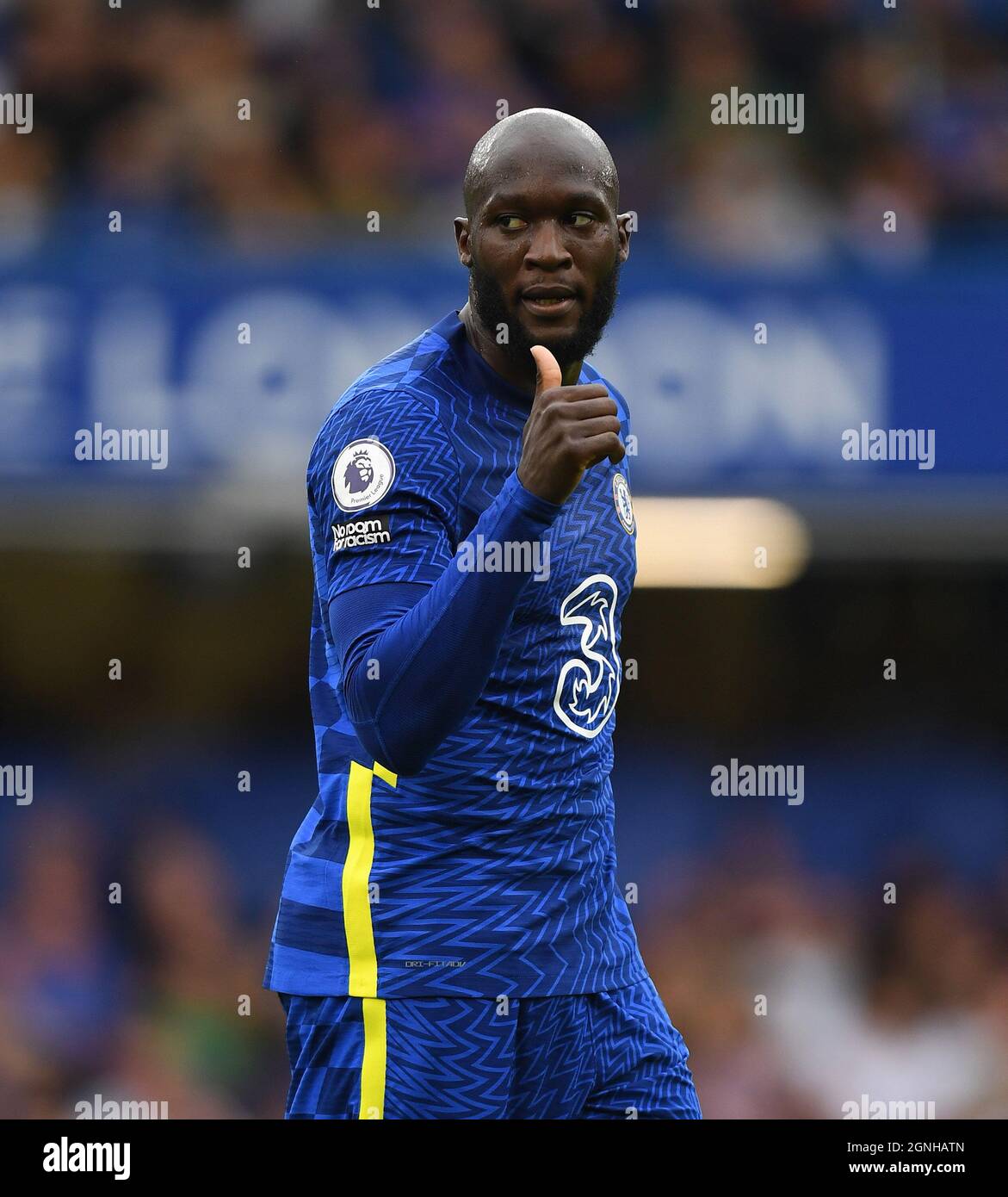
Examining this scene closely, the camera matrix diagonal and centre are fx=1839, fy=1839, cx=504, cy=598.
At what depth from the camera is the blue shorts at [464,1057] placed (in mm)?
2428

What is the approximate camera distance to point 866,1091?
20.6ft

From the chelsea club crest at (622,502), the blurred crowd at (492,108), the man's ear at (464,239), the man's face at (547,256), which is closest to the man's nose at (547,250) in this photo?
the man's face at (547,256)

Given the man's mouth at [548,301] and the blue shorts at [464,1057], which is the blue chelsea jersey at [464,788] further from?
the man's mouth at [548,301]

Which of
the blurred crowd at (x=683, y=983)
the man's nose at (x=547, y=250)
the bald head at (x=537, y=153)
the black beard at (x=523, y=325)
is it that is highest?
the bald head at (x=537, y=153)

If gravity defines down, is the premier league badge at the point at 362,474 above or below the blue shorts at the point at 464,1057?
above

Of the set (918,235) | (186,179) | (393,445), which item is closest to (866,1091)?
(918,235)

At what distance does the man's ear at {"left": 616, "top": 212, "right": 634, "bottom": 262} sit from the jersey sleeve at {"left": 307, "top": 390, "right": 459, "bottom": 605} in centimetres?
39

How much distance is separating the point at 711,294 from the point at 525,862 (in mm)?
4294

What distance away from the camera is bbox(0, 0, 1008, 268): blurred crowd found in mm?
6840

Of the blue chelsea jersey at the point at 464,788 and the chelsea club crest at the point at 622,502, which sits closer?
the blue chelsea jersey at the point at 464,788

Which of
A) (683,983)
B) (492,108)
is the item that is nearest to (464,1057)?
(683,983)

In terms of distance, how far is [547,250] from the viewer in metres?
2.46

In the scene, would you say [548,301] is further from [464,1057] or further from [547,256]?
[464,1057]

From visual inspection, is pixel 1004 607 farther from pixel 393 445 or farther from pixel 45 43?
pixel 393 445
